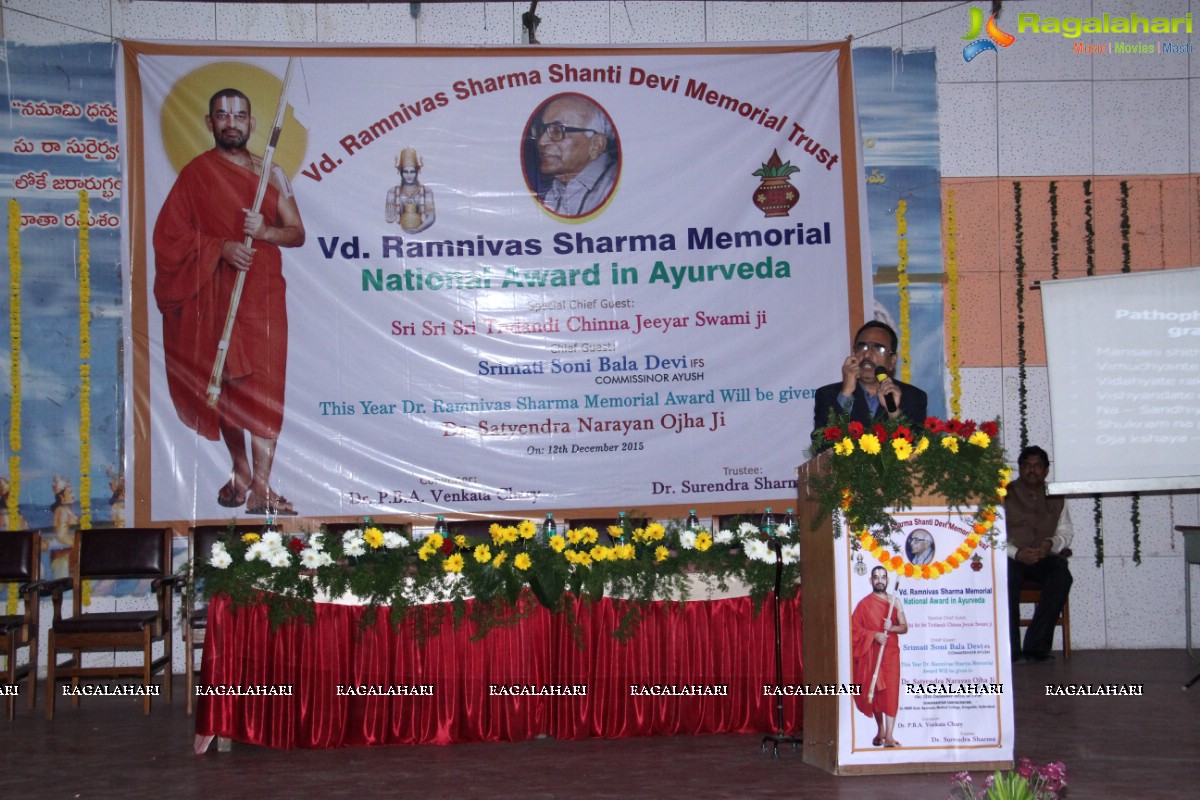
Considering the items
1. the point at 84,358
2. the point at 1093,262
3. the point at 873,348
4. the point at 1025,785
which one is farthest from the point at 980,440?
the point at 84,358

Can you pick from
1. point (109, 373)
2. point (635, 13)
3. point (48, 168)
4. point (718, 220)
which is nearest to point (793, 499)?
point (718, 220)

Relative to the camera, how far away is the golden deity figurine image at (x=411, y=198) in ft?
21.4

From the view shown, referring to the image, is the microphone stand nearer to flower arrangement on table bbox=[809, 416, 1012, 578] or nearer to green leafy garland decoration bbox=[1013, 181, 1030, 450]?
flower arrangement on table bbox=[809, 416, 1012, 578]

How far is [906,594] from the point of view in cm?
385

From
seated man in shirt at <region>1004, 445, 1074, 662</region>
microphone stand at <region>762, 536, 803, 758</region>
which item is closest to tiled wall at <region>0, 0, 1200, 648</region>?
seated man in shirt at <region>1004, 445, 1074, 662</region>

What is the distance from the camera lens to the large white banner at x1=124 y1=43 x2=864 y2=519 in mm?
6422

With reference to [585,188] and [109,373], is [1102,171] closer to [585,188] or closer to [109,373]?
[585,188]

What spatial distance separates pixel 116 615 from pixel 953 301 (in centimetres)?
513

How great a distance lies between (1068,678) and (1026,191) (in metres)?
3.02

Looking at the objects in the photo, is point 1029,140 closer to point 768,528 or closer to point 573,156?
point 573,156

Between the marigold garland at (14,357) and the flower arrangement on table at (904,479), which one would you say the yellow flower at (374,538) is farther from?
the marigold garland at (14,357)

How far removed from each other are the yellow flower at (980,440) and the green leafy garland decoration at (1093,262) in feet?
11.7

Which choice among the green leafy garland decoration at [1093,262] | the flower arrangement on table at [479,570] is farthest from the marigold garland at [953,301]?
the flower arrangement on table at [479,570]

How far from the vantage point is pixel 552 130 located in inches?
260
